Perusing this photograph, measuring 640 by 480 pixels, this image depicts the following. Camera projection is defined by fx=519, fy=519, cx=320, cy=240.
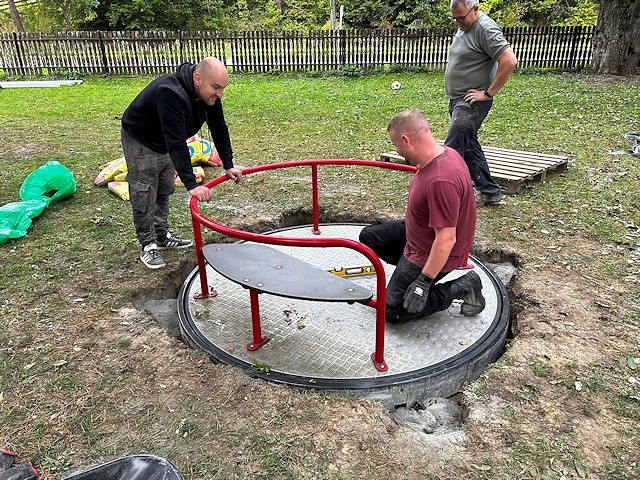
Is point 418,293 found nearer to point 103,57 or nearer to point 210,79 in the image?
point 210,79

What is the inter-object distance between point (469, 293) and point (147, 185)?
2.59 meters

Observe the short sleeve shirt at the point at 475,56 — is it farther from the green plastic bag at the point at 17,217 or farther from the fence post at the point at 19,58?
the fence post at the point at 19,58

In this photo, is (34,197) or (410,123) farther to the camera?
(34,197)

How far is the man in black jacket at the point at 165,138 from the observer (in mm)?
3469

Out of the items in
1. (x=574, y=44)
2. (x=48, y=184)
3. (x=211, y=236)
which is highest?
(x=574, y=44)

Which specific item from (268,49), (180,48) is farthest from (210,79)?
(180,48)

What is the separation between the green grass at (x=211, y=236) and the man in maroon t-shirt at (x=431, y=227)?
565 mm

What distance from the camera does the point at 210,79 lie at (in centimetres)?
341

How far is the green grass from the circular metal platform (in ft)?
0.62

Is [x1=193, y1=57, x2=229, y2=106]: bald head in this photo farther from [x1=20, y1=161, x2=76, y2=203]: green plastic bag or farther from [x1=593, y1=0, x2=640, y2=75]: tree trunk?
[x1=593, y1=0, x2=640, y2=75]: tree trunk

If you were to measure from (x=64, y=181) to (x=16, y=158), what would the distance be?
7.42 ft

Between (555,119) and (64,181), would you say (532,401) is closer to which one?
(64,181)

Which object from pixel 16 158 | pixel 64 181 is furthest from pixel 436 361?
pixel 16 158

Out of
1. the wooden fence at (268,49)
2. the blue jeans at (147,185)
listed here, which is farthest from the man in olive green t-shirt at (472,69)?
the wooden fence at (268,49)
